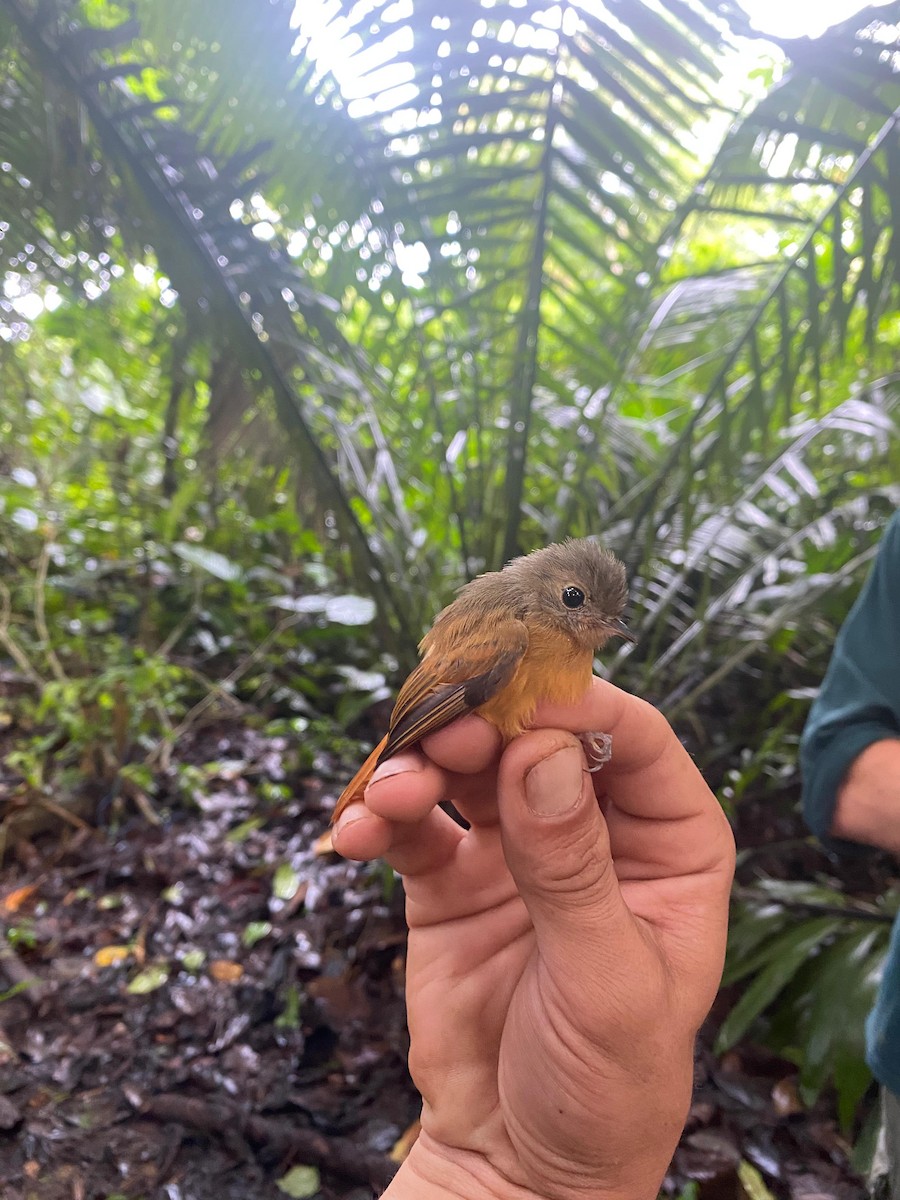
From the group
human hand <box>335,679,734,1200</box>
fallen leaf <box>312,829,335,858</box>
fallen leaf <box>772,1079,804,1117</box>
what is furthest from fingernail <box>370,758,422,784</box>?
fallen leaf <box>772,1079,804,1117</box>

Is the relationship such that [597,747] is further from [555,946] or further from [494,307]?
[494,307]

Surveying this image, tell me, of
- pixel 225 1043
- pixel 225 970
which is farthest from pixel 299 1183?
pixel 225 970

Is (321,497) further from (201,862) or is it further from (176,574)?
(176,574)

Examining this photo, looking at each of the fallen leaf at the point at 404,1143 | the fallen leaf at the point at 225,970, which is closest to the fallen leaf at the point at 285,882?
the fallen leaf at the point at 225,970

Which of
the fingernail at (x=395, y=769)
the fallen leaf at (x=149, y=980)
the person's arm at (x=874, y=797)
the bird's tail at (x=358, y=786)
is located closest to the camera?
the fingernail at (x=395, y=769)

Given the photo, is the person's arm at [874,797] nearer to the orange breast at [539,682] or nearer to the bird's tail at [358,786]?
the orange breast at [539,682]

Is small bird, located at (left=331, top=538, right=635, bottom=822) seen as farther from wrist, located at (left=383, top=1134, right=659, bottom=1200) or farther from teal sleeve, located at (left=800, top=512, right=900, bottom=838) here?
teal sleeve, located at (left=800, top=512, right=900, bottom=838)

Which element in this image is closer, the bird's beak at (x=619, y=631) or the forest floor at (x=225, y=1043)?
the bird's beak at (x=619, y=631)

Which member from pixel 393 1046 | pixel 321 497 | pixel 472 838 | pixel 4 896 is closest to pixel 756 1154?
pixel 393 1046
